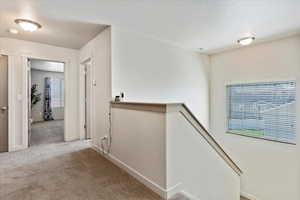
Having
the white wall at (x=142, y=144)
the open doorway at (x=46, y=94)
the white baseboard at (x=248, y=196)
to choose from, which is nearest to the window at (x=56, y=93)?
the open doorway at (x=46, y=94)

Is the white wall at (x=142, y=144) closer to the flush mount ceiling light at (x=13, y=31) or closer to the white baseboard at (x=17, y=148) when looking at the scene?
the white baseboard at (x=17, y=148)

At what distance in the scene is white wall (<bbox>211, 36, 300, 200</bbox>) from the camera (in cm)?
340

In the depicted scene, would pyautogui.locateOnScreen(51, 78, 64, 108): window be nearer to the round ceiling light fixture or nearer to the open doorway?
the open doorway

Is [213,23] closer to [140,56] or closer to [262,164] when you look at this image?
[140,56]

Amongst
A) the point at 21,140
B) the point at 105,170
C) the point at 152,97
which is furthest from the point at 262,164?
the point at 21,140

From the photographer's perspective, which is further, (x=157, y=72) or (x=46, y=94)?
(x=46, y=94)

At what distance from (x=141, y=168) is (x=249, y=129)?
11.0 ft

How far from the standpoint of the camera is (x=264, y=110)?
3891 millimetres

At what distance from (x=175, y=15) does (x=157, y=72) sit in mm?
1335

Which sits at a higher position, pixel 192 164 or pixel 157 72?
pixel 157 72

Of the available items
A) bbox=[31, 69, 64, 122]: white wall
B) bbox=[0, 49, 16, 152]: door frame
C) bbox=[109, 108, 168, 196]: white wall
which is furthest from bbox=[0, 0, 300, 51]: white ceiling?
bbox=[31, 69, 64, 122]: white wall

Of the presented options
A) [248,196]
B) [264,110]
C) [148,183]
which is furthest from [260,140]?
[148,183]

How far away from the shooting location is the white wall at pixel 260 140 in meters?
3.40

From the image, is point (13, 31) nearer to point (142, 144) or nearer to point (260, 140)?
point (142, 144)
